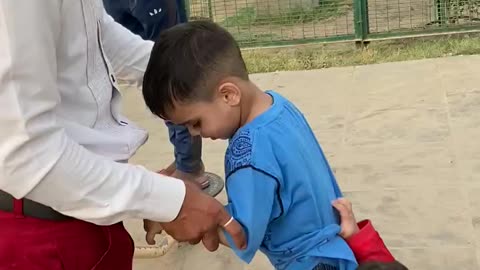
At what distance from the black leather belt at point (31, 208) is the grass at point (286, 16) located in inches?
191

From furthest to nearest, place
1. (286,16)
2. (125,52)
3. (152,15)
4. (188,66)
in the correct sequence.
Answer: (286,16)
(152,15)
(125,52)
(188,66)

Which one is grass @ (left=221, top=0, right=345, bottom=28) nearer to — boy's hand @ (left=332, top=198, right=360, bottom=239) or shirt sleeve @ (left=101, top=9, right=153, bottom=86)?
shirt sleeve @ (left=101, top=9, right=153, bottom=86)

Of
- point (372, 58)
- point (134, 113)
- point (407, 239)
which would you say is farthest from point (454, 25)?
point (407, 239)

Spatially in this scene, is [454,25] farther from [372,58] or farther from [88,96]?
[88,96]

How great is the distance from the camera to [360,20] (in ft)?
20.9

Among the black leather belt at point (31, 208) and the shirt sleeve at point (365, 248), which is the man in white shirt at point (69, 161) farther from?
the shirt sleeve at point (365, 248)

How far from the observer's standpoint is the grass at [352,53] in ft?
19.8

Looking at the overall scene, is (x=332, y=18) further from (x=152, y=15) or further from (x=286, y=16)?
(x=152, y=15)

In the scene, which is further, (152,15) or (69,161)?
(152,15)

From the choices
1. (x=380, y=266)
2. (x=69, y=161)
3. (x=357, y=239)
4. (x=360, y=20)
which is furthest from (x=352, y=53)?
(x=69, y=161)

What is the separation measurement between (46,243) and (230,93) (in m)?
0.55

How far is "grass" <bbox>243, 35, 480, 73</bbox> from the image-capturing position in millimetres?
6027

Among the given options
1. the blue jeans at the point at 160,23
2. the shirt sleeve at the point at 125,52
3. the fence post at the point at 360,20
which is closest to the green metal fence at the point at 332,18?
the fence post at the point at 360,20

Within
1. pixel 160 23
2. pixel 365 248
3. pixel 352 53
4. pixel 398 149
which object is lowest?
pixel 398 149
